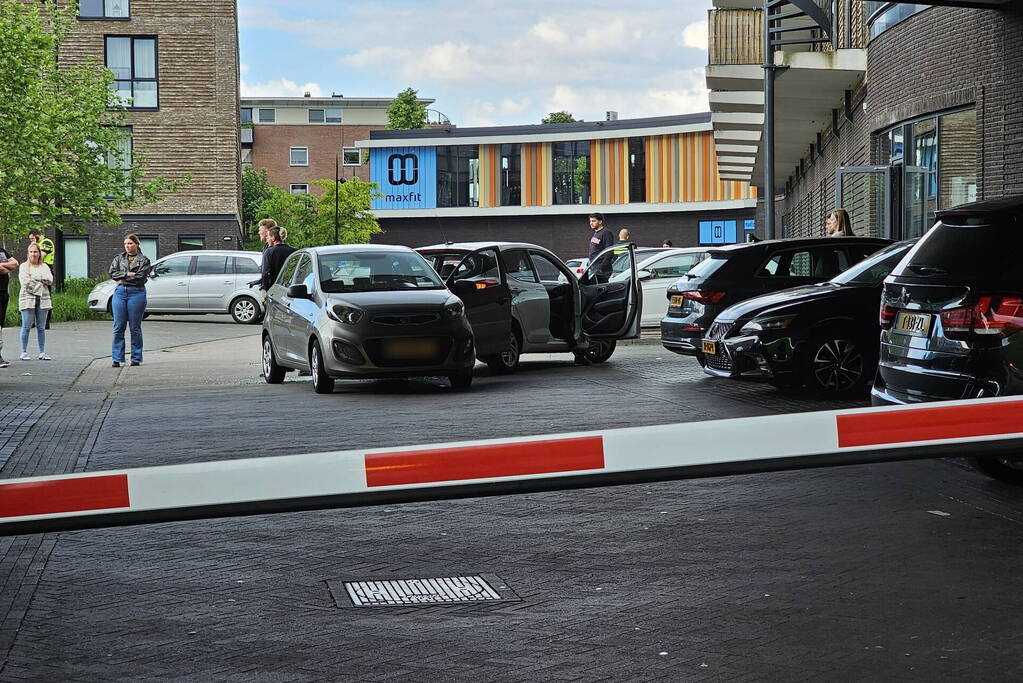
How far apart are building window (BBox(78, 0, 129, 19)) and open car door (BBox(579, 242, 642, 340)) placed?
1279 inches

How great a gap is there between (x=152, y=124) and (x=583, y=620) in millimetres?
43497

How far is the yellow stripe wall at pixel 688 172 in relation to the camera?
67.6 m

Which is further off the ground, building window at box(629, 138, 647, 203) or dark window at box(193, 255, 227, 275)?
building window at box(629, 138, 647, 203)

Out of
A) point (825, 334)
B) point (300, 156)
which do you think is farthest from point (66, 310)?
point (300, 156)

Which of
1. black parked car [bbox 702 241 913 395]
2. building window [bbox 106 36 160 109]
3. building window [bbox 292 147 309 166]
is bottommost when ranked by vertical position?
black parked car [bbox 702 241 913 395]

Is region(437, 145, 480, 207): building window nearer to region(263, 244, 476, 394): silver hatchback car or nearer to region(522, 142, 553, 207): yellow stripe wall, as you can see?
region(522, 142, 553, 207): yellow stripe wall

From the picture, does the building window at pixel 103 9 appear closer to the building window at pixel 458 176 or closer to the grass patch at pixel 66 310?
the grass patch at pixel 66 310

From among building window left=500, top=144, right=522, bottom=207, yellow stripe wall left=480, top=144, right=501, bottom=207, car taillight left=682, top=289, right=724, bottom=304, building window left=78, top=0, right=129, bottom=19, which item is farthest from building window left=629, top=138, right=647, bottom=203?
car taillight left=682, top=289, right=724, bottom=304

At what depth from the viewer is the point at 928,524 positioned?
22.1 ft

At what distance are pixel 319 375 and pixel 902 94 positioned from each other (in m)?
10.8

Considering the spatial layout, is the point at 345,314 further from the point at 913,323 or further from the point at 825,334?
the point at 913,323

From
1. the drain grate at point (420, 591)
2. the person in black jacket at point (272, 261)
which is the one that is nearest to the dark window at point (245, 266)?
the person in black jacket at point (272, 261)

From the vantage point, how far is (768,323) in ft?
42.6

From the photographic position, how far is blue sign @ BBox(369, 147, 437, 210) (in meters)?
72.2
